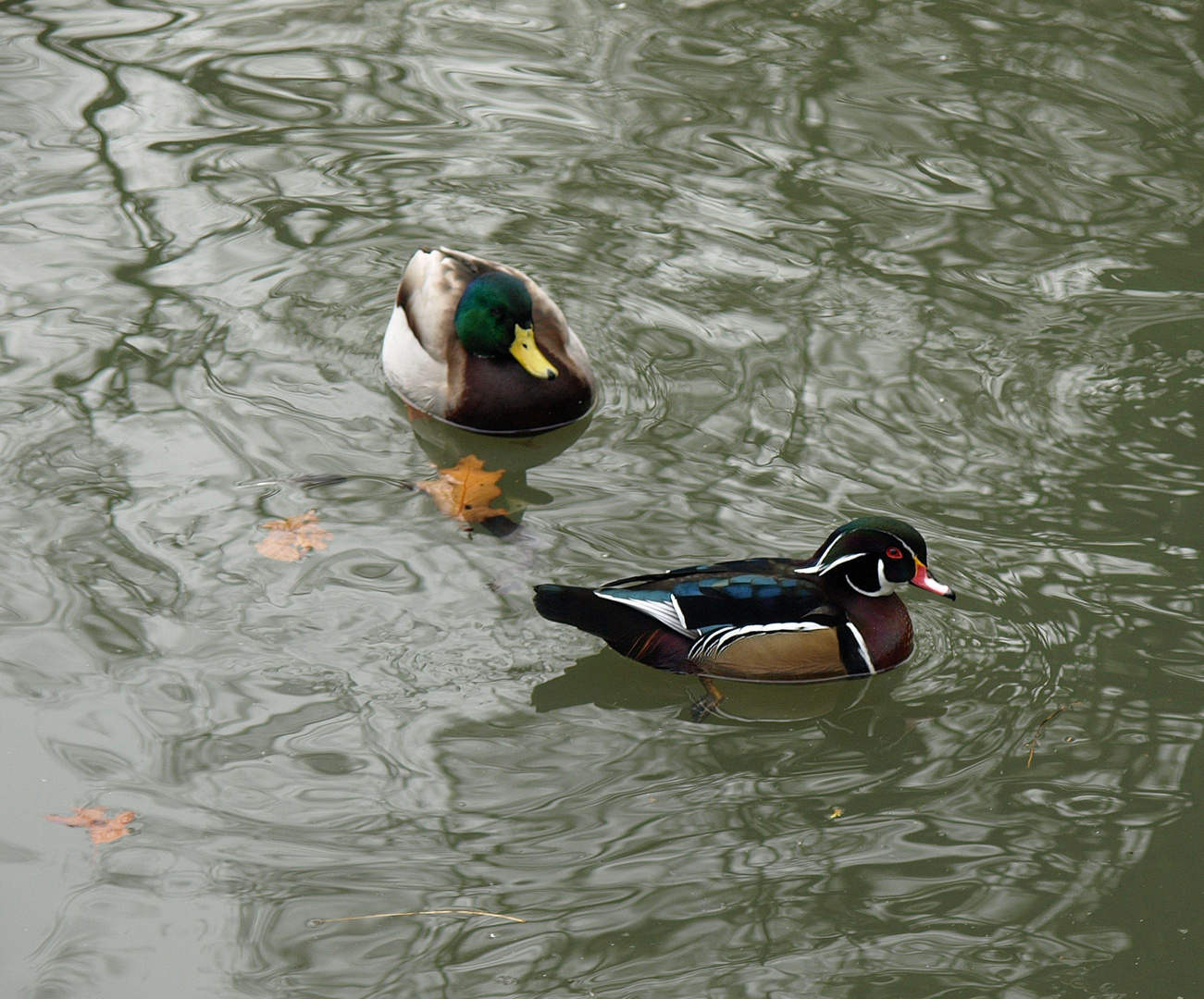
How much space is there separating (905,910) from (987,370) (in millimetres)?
3339

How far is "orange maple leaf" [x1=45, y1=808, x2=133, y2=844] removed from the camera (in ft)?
15.3

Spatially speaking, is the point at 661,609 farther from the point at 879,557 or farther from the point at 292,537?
the point at 292,537

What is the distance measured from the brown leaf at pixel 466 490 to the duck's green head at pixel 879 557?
1.61 metres

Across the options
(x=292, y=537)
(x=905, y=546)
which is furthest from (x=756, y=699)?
(x=292, y=537)

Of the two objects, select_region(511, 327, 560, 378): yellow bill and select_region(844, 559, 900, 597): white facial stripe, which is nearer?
select_region(844, 559, 900, 597): white facial stripe

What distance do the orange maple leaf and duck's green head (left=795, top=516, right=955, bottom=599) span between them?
2.61 meters

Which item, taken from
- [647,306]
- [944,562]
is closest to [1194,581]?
[944,562]

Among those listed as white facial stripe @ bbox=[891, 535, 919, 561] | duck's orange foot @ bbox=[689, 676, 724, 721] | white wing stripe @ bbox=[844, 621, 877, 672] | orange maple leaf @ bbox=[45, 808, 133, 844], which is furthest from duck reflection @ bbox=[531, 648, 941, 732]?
orange maple leaf @ bbox=[45, 808, 133, 844]

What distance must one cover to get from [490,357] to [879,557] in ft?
8.28

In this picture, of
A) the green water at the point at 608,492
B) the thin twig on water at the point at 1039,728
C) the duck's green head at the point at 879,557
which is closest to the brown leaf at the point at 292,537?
the green water at the point at 608,492

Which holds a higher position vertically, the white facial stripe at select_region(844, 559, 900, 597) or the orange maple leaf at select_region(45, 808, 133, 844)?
the white facial stripe at select_region(844, 559, 900, 597)

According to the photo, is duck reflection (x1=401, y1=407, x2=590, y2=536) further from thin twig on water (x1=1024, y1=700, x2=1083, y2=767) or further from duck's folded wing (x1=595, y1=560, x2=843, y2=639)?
thin twig on water (x1=1024, y1=700, x2=1083, y2=767)

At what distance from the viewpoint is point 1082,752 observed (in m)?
5.19

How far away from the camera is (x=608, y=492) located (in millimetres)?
6461
